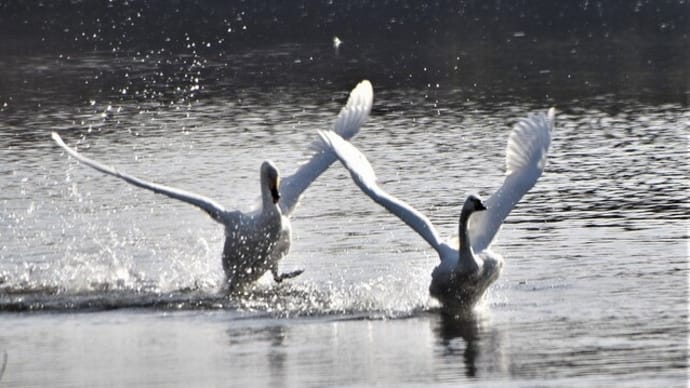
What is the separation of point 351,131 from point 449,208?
84.9 inches

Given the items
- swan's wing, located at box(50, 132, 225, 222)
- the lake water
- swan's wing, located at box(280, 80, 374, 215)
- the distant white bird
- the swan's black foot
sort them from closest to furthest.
A: the lake water < swan's wing, located at box(50, 132, 225, 222) < the swan's black foot < swan's wing, located at box(280, 80, 374, 215) < the distant white bird

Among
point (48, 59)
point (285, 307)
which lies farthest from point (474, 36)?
point (285, 307)

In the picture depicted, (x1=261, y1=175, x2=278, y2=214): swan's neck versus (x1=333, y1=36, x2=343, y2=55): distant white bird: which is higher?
(x1=261, y1=175, x2=278, y2=214): swan's neck

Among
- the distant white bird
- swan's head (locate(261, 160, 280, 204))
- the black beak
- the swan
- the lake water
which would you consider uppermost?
swan's head (locate(261, 160, 280, 204))

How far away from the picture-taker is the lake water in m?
13.0

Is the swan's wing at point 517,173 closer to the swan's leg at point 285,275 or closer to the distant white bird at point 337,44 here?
the swan's leg at point 285,275

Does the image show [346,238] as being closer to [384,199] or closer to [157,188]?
[157,188]

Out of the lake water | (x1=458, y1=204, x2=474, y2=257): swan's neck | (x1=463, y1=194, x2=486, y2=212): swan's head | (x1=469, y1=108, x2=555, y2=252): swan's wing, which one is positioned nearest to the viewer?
the lake water

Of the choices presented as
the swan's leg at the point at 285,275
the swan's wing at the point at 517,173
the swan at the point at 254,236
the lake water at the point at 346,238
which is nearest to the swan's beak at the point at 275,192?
the swan at the point at 254,236

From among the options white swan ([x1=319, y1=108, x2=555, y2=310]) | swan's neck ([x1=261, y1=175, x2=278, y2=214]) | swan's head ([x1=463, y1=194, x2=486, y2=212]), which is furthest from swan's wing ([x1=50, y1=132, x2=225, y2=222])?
swan's head ([x1=463, y1=194, x2=486, y2=212])

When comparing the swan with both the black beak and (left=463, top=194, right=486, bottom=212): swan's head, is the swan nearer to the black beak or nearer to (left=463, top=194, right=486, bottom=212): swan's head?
the black beak

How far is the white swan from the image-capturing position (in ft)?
48.4

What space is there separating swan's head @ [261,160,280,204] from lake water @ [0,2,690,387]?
33.4 inches

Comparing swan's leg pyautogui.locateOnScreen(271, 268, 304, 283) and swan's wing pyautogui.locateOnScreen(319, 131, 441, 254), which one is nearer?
swan's wing pyautogui.locateOnScreen(319, 131, 441, 254)
